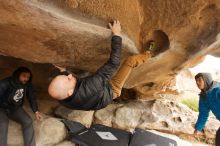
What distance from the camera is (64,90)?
10.6ft

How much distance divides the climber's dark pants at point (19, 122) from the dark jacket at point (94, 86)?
4.44 ft

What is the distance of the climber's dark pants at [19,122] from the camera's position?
438cm

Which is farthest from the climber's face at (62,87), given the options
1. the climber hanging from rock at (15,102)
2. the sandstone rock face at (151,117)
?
the sandstone rock face at (151,117)

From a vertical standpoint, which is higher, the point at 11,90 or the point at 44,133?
the point at 11,90

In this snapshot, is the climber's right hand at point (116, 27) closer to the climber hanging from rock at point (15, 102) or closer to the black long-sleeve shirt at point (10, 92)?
the climber hanging from rock at point (15, 102)

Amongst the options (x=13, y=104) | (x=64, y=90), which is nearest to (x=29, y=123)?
(x=13, y=104)

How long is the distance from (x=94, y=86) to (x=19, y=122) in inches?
72.6

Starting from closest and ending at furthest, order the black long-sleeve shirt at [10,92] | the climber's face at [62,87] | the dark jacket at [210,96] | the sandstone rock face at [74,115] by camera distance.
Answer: the climber's face at [62,87]
the dark jacket at [210,96]
the black long-sleeve shirt at [10,92]
the sandstone rock face at [74,115]

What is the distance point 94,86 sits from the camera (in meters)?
3.44

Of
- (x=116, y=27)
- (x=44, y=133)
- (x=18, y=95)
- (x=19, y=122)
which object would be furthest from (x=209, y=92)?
(x=19, y=122)

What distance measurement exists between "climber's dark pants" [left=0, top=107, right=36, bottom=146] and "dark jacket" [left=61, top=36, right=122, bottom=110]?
4.44 ft

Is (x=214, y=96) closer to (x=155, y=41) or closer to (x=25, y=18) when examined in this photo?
(x=155, y=41)

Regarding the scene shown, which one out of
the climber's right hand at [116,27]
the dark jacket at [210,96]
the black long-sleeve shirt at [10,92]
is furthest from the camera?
the black long-sleeve shirt at [10,92]

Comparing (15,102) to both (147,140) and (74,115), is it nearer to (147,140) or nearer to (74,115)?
(74,115)
